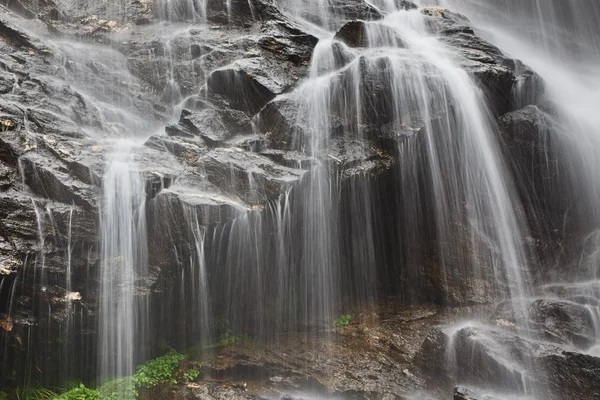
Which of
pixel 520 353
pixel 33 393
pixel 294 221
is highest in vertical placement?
pixel 294 221

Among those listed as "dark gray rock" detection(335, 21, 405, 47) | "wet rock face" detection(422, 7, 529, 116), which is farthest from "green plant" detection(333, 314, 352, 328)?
"dark gray rock" detection(335, 21, 405, 47)

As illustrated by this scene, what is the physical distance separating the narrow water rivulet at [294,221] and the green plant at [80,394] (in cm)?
6

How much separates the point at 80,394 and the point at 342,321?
5.11 m

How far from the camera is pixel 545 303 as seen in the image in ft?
24.7

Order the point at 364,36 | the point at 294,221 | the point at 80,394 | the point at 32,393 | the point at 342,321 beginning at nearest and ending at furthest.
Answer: the point at 32,393 < the point at 80,394 < the point at 294,221 < the point at 342,321 < the point at 364,36

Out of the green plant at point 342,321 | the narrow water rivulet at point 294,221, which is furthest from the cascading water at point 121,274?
the green plant at point 342,321

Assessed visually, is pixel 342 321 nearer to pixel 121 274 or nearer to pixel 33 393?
pixel 121 274

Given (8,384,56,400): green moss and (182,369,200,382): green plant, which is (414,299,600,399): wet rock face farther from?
(8,384,56,400): green moss

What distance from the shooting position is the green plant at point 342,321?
8.46m

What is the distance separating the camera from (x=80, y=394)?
22.2ft

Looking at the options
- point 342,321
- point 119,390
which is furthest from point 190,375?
point 342,321

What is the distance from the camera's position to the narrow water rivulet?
681 centimetres

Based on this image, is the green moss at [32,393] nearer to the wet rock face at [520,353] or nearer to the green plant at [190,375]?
the green plant at [190,375]

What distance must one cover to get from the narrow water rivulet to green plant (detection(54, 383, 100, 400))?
2.5 inches
